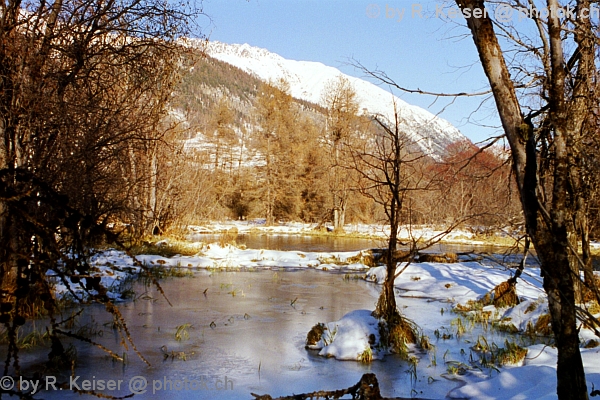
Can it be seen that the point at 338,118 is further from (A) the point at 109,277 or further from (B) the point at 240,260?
(A) the point at 109,277

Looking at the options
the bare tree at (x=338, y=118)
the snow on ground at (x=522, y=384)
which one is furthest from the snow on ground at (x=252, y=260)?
the bare tree at (x=338, y=118)

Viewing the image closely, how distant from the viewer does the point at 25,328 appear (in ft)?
24.7

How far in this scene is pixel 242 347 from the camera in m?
7.32

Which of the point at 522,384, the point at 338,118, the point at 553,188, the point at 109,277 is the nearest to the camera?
the point at 553,188

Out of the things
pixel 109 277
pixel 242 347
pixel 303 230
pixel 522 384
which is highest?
pixel 303 230

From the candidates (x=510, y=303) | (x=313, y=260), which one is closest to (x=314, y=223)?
(x=313, y=260)

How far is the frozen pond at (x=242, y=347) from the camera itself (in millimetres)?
5734

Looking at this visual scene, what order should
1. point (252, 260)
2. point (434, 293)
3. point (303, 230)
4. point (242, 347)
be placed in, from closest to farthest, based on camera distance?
A: point (242, 347)
point (434, 293)
point (252, 260)
point (303, 230)

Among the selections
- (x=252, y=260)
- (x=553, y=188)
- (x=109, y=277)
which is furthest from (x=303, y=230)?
(x=553, y=188)

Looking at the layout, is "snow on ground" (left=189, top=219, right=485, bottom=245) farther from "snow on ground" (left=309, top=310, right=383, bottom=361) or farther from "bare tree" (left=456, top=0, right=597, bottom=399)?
"bare tree" (left=456, top=0, right=597, bottom=399)

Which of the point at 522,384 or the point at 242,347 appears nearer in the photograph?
the point at 522,384

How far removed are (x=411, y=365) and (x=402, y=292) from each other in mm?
6842

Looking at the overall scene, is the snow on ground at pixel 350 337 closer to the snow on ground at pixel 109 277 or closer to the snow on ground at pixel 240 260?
the snow on ground at pixel 109 277

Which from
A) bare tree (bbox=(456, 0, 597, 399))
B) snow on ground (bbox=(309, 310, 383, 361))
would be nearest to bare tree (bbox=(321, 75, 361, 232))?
snow on ground (bbox=(309, 310, 383, 361))
